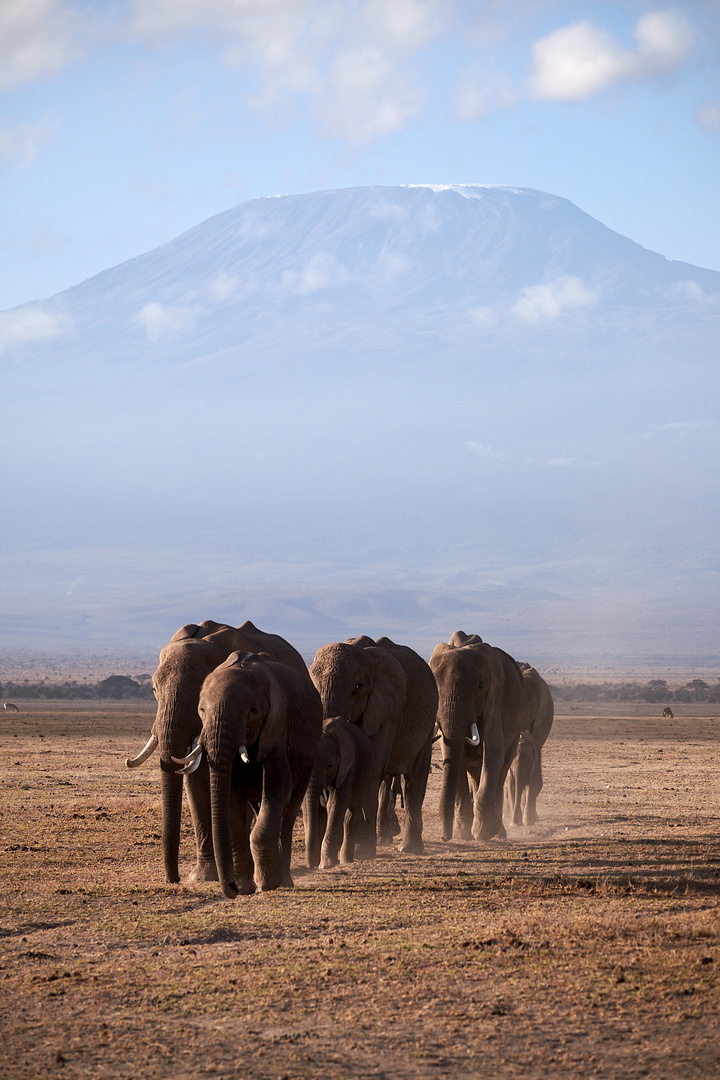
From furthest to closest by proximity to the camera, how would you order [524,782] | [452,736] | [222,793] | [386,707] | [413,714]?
[524,782] < [452,736] < [413,714] < [386,707] < [222,793]

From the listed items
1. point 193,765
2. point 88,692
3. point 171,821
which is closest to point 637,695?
point 88,692

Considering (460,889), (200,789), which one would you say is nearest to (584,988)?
(460,889)

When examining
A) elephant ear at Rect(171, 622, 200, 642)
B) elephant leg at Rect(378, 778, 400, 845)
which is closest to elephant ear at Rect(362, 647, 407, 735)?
elephant leg at Rect(378, 778, 400, 845)

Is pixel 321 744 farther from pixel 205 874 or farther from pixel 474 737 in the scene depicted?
pixel 474 737

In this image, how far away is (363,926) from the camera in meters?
12.4

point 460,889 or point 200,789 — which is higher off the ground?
point 200,789

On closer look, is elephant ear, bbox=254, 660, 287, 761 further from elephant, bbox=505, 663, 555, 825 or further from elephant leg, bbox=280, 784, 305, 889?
elephant, bbox=505, 663, 555, 825

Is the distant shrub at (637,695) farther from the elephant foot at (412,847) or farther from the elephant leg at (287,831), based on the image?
the elephant leg at (287,831)

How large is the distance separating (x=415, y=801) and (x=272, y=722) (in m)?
6.13

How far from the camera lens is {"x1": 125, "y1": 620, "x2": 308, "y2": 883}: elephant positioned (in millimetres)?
14953

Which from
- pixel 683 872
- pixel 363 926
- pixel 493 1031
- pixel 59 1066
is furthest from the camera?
pixel 683 872

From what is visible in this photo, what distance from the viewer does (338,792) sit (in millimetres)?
17391

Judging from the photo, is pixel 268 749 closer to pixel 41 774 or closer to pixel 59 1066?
pixel 59 1066

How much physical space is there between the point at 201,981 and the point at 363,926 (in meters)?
2.48
